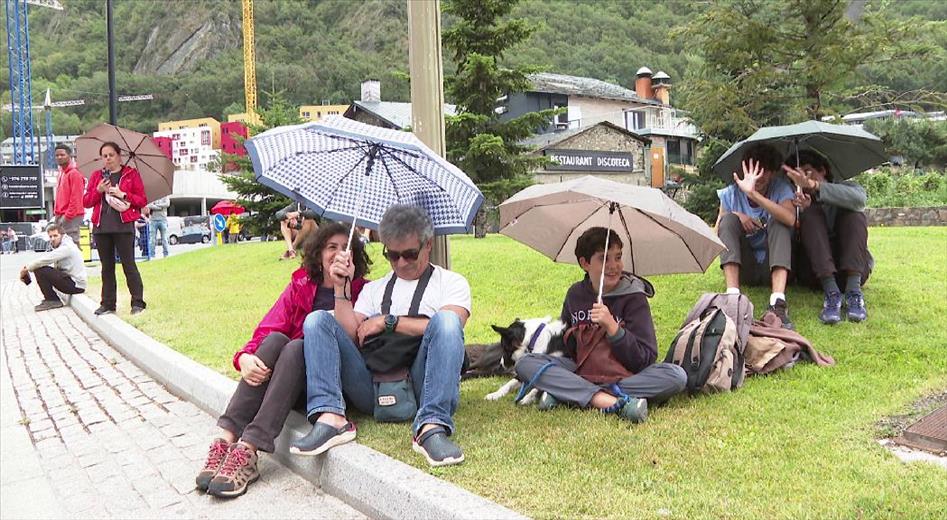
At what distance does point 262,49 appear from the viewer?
101 meters

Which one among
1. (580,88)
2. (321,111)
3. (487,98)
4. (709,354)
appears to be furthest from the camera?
(321,111)

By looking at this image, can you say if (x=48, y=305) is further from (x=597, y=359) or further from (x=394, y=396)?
(x=597, y=359)

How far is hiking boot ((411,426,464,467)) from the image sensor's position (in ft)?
10.3

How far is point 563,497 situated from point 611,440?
725 mm

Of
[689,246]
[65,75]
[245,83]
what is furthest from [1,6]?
[689,246]

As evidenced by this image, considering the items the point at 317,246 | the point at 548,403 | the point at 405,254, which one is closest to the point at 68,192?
the point at 317,246

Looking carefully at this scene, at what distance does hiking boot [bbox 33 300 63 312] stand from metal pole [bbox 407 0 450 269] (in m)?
8.67

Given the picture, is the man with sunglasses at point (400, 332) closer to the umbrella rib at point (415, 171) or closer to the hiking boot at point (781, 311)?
the umbrella rib at point (415, 171)

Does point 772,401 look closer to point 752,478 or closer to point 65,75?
point 752,478

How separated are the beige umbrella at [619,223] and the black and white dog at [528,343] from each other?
0.47 metres

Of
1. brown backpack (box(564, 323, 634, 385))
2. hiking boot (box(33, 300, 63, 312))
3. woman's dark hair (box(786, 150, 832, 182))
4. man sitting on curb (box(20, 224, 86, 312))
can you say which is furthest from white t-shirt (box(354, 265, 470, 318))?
hiking boot (box(33, 300, 63, 312))

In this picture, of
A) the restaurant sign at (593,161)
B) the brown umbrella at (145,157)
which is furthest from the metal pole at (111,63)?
the restaurant sign at (593,161)

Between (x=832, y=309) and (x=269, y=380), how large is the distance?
167 inches

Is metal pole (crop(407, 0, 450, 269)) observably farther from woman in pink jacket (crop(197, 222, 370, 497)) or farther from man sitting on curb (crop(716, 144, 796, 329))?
man sitting on curb (crop(716, 144, 796, 329))
